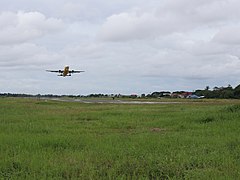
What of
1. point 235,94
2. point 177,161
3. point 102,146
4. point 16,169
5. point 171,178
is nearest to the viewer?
point 171,178

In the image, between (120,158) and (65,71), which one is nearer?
(120,158)

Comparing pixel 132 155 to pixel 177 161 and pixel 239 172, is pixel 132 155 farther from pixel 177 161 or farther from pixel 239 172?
pixel 239 172

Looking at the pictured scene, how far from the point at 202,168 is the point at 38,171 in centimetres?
334

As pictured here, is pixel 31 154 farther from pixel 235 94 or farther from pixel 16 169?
pixel 235 94

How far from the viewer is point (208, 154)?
8773mm

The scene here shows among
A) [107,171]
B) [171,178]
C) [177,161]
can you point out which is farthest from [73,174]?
[177,161]

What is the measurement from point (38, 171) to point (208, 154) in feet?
13.6

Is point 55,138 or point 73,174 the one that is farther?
point 55,138

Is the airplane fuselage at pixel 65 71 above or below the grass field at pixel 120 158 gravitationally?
above

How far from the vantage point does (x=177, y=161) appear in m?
7.93

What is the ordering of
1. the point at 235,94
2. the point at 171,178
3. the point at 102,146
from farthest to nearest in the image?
the point at 235,94 → the point at 102,146 → the point at 171,178

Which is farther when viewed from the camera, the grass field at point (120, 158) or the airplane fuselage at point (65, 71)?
the airplane fuselage at point (65, 71)

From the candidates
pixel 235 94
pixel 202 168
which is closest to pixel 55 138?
pixel 202 168

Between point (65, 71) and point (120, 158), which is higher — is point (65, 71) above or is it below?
above
